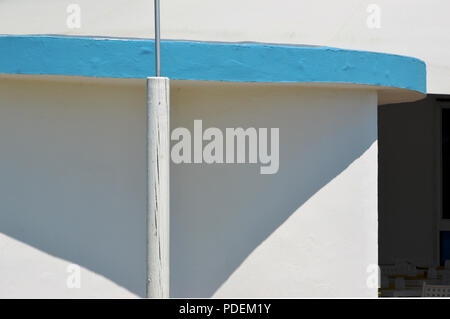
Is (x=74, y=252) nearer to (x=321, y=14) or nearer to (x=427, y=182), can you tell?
(x=321, y=14)

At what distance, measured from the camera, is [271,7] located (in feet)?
38.5

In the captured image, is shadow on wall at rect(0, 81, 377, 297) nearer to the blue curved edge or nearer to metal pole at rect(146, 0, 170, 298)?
the blue curved edge

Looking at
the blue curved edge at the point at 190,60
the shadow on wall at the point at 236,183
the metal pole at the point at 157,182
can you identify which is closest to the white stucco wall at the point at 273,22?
the shadow on wall at the point at 236,183

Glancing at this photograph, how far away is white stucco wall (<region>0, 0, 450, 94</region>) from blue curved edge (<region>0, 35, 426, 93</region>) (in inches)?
105

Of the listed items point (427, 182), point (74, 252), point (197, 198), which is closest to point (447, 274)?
point (427, 182)

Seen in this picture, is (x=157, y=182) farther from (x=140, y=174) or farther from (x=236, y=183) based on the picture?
(x=236, y=183)

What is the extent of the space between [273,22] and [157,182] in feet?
20.1

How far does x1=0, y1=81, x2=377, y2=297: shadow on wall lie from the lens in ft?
29.2

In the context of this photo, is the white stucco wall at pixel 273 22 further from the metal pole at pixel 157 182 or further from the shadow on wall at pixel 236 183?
the metal pole at pixel 157 182

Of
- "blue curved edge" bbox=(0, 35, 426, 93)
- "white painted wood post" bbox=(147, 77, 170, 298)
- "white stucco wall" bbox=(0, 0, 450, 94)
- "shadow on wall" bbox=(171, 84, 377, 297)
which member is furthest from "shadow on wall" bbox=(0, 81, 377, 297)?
"white painted wood post" bbox=(147, 77, 170, 298)

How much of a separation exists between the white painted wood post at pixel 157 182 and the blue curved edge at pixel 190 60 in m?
2.29

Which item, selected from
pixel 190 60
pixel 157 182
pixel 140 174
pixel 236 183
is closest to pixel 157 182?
pixel 157 182

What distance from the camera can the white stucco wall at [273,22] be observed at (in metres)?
10.9
